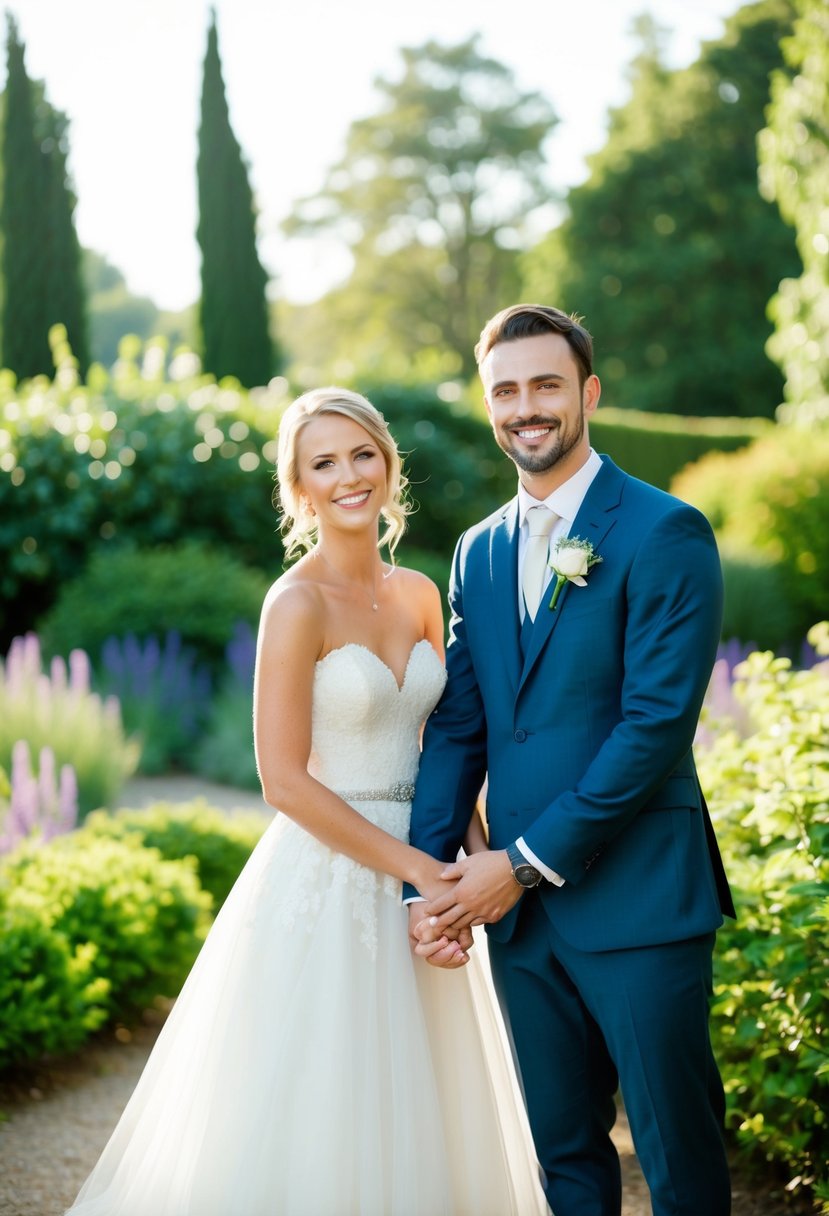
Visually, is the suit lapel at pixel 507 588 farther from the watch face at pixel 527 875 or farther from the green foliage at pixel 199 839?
the green foliage at pixel 199 839

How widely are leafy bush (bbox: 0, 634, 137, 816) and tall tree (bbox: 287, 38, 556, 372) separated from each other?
32.0 m

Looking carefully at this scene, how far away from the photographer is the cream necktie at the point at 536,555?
9.73ft

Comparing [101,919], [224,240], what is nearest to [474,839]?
[101,919]

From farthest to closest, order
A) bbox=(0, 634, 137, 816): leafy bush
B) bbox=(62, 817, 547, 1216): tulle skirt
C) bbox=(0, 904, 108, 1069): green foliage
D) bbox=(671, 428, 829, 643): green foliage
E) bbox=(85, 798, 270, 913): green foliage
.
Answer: bbox=(671, 428, 829, 643): green foliage < bbox=(0, 634, 137, 816): leafy bush < bbox=(85, 798, 270, 913): green foliage < bbox=(0, 904, 108, 1069): green foliage < bbox=(62, 817, 547, 1216): tulle skirt

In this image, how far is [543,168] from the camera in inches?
1539

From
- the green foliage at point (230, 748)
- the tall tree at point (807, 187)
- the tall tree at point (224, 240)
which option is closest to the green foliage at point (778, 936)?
the green foliage at point (230, 748)

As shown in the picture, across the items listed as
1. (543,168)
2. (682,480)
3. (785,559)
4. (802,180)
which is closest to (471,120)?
(543,168)

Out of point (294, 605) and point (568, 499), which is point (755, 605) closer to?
point (568, 499)

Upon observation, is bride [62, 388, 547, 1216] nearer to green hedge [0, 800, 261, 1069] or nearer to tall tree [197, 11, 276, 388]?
green hedge [0, 800, 261, 1069]

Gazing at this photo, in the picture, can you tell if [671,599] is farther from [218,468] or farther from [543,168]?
[543,168]

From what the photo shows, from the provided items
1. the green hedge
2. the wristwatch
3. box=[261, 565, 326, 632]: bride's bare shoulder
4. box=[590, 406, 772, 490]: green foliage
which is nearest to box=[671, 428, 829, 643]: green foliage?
box=[590, 406, 772, 490]: green foliage

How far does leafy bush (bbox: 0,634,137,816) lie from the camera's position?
23.8ft

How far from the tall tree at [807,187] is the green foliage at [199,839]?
12.4 m

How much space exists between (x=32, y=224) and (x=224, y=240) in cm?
279
